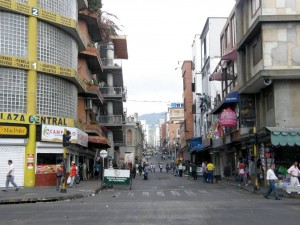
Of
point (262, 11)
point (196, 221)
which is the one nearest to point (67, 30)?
point (262, 11)

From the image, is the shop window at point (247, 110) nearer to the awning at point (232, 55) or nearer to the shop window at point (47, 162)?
the awning at point (232, 55)

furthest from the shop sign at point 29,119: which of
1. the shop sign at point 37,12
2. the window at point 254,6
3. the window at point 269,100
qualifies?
the window at point 254,6

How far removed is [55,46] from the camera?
31953 millimetres

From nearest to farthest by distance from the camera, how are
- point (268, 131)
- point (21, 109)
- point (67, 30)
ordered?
point (268, 131)
point (21, 109)
point (67, 30)

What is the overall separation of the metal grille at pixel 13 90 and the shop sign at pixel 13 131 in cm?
96

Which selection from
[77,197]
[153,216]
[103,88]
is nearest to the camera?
[153,216]

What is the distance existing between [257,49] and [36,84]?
1440 centimetres

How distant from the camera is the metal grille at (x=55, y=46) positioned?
3081 cm

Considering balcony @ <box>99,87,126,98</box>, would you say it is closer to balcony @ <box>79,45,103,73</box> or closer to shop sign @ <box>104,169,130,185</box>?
balcony @ <box>79,45,103,73</box>

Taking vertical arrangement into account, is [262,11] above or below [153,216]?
above

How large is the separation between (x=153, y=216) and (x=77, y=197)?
32.8ft

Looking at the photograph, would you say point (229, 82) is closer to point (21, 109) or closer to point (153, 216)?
point (21, 109)

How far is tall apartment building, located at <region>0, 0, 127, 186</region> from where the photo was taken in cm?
2886

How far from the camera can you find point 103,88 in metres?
57.2
